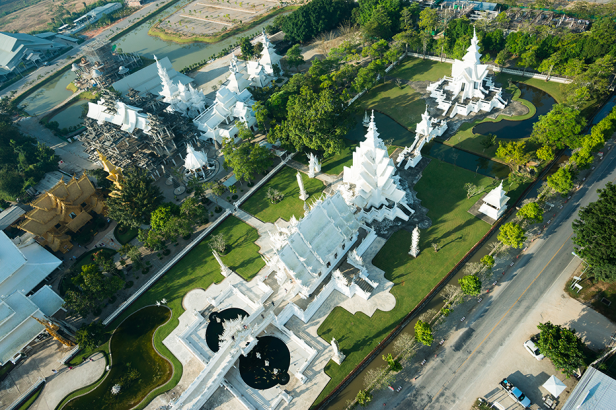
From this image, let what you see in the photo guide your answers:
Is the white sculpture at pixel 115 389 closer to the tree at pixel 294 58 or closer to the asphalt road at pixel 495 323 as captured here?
the asphalt road at pixel 495 323

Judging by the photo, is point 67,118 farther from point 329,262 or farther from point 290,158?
point 329,262

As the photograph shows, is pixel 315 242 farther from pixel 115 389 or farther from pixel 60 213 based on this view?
pixel 60 213

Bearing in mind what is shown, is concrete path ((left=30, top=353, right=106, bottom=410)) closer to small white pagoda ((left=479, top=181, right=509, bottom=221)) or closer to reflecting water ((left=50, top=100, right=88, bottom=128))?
small white pagoda ((left=479, top=181, right=509, bottom=221))

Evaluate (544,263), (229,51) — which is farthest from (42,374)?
(229,51)

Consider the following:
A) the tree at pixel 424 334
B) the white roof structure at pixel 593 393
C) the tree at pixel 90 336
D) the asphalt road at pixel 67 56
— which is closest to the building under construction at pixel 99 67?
the asphalt road at pixel 67 56

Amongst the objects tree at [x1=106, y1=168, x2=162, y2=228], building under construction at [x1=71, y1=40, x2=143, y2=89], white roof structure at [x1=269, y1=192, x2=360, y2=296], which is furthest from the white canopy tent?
building under construction at [x1=71, y1=40, x2=143, y2=89]
